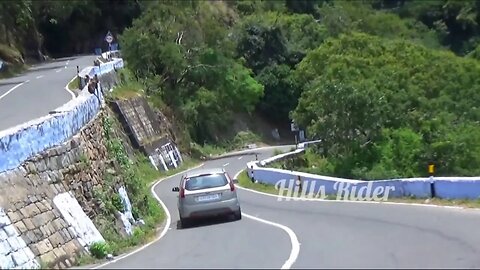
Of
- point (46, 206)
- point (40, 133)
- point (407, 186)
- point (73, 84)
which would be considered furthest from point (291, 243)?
point (73, 84)

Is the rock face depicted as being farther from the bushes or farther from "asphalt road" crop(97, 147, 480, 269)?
the bushes

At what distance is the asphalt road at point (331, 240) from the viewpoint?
12.3 metres

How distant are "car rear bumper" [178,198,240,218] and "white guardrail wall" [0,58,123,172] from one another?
3.53 m

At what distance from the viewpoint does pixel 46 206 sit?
1580cm

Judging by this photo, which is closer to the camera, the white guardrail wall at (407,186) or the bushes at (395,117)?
the white guardrail wall at (407,186)

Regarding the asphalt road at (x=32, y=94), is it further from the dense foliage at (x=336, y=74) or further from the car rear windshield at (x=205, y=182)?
the dense foliage at (x=336, y=74)

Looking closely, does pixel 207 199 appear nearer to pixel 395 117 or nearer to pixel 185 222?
pixel 185 222

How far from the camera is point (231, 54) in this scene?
65438mm

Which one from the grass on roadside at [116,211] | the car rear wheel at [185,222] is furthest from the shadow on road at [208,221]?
the grass on roadside at [116,211]

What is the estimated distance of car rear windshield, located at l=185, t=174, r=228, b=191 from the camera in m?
20.7

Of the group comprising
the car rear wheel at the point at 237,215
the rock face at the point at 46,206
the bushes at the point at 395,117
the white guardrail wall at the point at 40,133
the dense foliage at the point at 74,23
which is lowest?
the bushes at the point at 395,117

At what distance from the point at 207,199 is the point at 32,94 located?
1921cm

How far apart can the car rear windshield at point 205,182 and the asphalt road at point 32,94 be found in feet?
22.7

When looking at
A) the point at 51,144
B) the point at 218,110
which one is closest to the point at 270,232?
the point at 51,144
